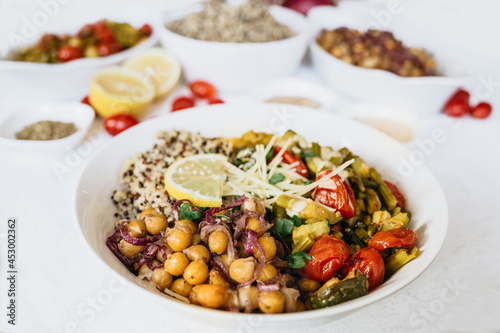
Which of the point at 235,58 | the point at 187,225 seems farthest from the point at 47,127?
the point at 187,225

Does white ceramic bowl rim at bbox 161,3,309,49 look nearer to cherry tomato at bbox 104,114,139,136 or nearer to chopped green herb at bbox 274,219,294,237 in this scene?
cherry tomato at bbox 104,114,139,136

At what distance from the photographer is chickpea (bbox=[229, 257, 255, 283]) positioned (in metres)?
1.56

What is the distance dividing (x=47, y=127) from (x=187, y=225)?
150 centimetres

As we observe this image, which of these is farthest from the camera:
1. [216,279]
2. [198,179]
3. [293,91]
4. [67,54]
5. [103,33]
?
[103,33]

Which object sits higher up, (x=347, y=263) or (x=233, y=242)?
(x=347, y=263)

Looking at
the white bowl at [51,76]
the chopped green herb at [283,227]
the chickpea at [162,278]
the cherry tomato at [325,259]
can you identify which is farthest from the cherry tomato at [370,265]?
the white bowl at [51,76]

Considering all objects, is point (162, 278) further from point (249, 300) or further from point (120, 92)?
point (120, 92)

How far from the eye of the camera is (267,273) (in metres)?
1.59

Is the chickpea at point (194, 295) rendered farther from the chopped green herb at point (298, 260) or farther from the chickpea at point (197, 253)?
the chopped green herb at point (298, 260)

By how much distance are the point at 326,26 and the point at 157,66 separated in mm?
1619

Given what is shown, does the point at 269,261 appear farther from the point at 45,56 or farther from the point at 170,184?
the point at 45,56

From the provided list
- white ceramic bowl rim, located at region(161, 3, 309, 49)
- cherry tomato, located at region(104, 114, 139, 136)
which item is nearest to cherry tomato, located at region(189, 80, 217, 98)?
white ceramic bowl rim, located at region(161, 3, 309, 49)

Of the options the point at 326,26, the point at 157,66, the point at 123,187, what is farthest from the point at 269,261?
the point at 326,26

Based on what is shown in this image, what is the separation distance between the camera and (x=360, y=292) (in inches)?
60.3
